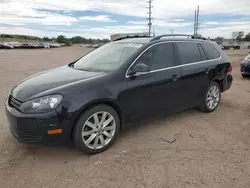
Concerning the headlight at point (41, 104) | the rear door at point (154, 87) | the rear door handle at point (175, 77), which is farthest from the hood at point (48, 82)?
the rear door handle at point (175, 77)

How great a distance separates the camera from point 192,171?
2736mm

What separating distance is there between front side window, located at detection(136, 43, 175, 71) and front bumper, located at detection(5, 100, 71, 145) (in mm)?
1510

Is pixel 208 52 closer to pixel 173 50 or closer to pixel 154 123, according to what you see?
pixel 173 50

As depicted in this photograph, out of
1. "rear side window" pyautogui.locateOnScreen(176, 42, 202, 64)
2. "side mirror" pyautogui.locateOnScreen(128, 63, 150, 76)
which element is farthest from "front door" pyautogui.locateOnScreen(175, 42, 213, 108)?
"side mirror" pyautogui.locateOnScreen(128, 63, 150, 76)

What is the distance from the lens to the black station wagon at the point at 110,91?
2.78m

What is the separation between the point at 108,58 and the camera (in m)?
3.85

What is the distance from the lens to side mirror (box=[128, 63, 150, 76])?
331cm

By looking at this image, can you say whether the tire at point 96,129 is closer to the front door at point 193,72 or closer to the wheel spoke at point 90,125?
the wheel spoke at point 90,125

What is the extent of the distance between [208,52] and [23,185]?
13.9 ft

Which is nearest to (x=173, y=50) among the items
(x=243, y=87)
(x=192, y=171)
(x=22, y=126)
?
(x=192, y=171)

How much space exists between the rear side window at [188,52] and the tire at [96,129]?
6.15 ft

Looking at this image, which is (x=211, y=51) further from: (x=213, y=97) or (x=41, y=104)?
(x=41, y=104)

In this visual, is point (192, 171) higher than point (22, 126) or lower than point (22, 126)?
lower

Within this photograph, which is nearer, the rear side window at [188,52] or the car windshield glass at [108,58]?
the car windshield glass at [108,58]
